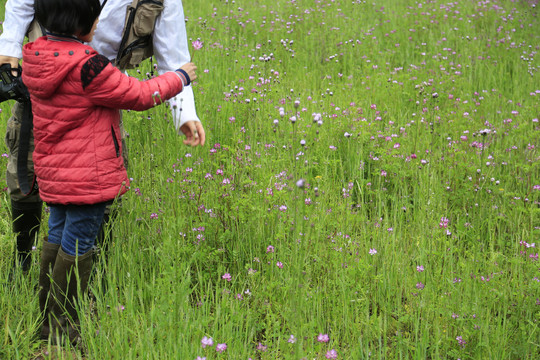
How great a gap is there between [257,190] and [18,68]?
5.35 ft

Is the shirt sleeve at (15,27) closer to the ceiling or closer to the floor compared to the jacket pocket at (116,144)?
closer to the ceiling

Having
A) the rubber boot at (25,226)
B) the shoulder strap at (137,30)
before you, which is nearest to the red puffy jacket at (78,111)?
the shoulder strap at (137,30)

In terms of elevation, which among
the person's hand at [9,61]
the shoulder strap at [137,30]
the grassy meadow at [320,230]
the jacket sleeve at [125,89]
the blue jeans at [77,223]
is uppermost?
the shoulder strap at [137,30]

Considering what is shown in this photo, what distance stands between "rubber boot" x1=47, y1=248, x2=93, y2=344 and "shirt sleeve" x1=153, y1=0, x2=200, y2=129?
90cm

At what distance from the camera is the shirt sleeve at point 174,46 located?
9.57ft

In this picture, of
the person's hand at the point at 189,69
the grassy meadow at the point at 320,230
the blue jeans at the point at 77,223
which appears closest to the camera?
the grassy meadow at the point at 320,230

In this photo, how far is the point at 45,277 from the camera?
109 inches

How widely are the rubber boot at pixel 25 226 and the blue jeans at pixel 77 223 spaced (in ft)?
1.81

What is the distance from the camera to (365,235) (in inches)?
128

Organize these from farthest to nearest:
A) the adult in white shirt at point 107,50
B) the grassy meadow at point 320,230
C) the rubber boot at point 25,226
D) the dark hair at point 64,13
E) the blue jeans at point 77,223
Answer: the rubber boot at point 25,226
the adult in white shirt at point 107,50
the blue jeans at point 77,223
the grassy meadow at point 320,230
the dark hair at point 64,13

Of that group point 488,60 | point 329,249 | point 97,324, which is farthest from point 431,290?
point 488,60

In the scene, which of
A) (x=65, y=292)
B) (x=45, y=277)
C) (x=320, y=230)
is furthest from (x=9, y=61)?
(x=320, y=230)

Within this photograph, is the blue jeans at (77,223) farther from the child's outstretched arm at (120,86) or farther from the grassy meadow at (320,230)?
the child's outstretched arm at (120,86)

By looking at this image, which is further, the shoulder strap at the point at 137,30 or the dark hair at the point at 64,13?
the shoulder strap at the point at 137,30
